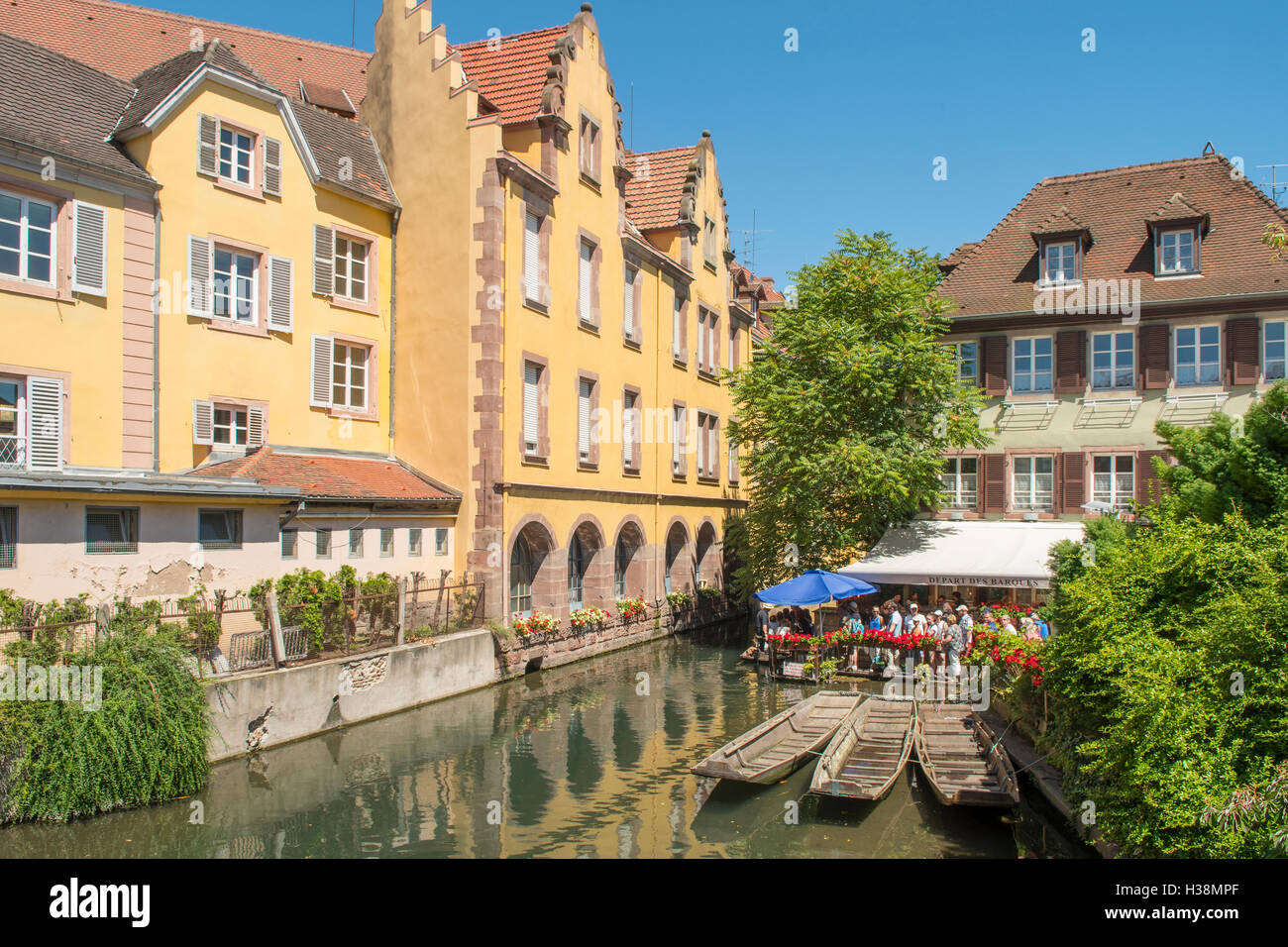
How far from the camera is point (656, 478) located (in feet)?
109

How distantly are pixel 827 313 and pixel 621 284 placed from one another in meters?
6.15

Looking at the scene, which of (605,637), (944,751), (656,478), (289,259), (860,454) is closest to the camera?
(944,751)

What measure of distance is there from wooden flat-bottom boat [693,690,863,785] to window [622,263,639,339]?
14949mm

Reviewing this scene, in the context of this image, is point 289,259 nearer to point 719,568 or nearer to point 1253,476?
point 1253,476

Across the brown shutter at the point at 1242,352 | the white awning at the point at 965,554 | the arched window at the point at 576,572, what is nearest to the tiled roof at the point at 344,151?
the arched window at the point at 576,572

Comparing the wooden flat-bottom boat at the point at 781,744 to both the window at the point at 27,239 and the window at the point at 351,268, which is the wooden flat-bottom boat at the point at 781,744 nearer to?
the window at the point at 27,239

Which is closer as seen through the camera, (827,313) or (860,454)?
(860,454)

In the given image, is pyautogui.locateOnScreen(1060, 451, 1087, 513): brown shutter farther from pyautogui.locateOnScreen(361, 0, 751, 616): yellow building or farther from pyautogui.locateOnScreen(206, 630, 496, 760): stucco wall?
pyautogui.locateOnScreen(206, 630, 496, 760): stucco wall

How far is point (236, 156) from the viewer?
21.3 metres

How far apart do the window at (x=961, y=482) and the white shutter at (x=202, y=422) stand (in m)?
19.1

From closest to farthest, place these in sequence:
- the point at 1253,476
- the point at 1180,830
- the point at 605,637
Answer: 1. the point at 1180,830
2. the point at 1253,476
3. the point at 605,637

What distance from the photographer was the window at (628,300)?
31500 millimetres

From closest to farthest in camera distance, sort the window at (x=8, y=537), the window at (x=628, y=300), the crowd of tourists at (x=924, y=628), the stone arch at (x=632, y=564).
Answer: the window at (x=8, y=537)
the crowd of tourists at (x=924, y=628)
the window at (x=628, y=300)
the stone arch at (x=632, y=564)
